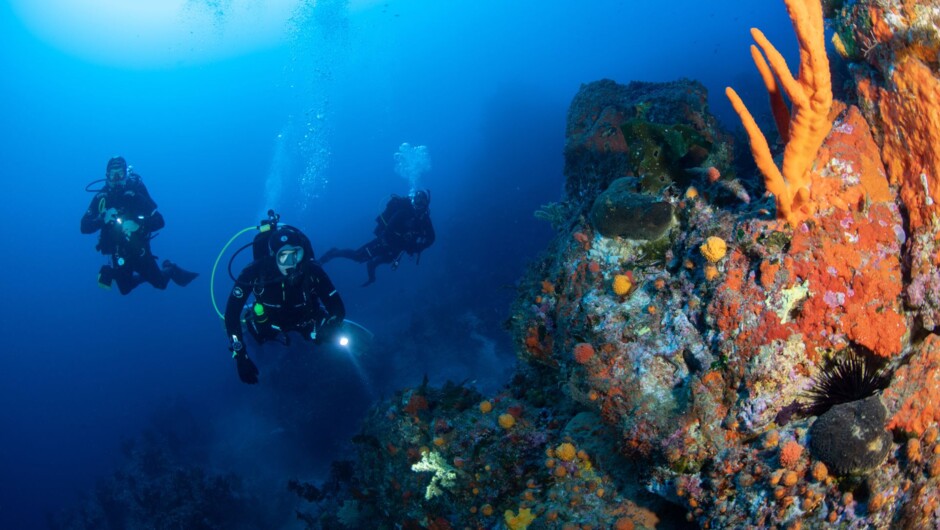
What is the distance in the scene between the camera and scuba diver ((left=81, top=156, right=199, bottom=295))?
1099 centimetres

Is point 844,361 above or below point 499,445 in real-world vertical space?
below

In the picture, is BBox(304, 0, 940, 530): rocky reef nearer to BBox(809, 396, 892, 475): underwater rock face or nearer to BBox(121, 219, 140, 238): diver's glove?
BBox(809, 396, 892, 475): underwater rock face

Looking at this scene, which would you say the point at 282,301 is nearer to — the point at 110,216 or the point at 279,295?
the point at 279,295

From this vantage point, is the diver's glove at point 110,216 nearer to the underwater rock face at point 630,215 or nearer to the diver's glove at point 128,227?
the diver's glove at point 128,227

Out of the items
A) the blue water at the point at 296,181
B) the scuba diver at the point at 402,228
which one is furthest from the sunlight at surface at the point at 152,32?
the scuba diver at the point at 402,228

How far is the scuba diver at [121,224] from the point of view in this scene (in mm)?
10992

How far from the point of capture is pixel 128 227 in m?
10.7

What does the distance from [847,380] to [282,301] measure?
25.2ft

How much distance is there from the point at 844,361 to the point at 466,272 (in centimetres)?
2238

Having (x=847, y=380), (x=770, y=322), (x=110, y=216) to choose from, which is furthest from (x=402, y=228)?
(x=847, y=380)

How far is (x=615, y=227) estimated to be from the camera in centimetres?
362

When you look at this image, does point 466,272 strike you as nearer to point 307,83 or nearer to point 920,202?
point 920,202

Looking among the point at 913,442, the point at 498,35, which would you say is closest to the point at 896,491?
the point at 913,442

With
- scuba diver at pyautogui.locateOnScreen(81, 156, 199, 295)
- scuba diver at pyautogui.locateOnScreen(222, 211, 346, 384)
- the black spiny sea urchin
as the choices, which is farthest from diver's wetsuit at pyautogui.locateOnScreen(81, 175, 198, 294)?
the black spiny sea urchin
